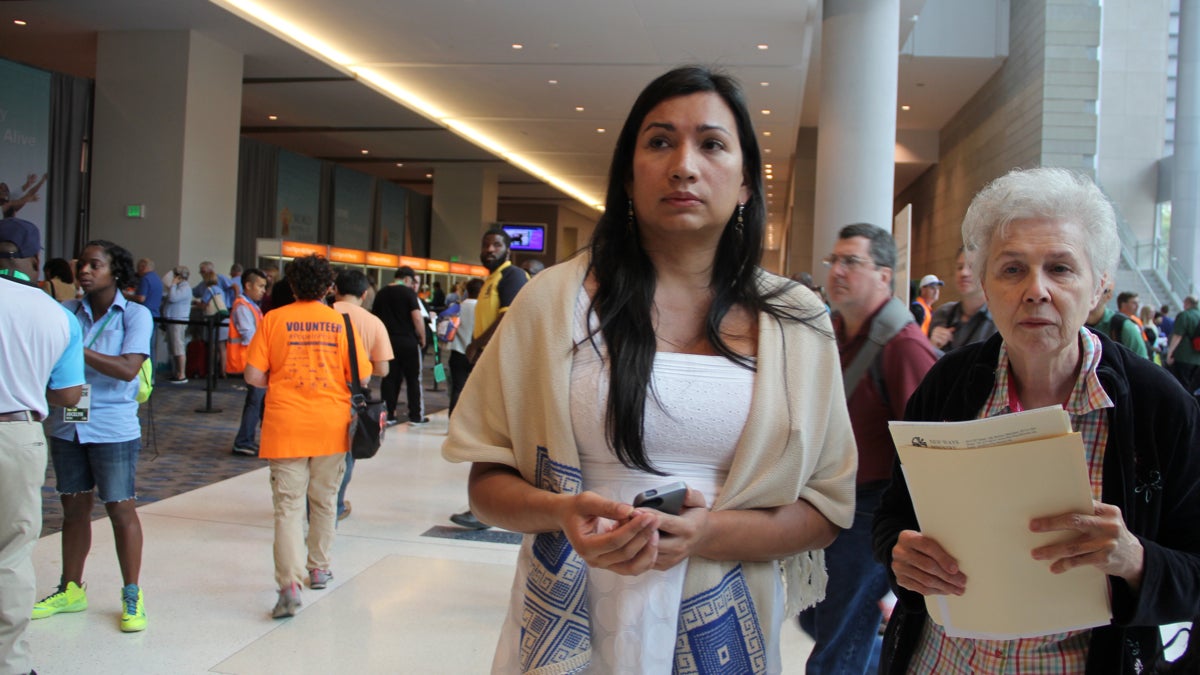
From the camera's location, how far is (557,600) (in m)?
1.42

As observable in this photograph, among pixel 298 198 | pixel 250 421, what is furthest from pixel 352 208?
pixel 250 421

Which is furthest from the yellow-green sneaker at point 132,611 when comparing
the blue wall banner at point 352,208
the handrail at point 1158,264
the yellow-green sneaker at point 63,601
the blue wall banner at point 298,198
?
the blue wall banner at point 352,208

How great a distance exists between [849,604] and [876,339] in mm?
881

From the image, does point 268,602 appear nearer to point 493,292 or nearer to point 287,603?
point 287,603

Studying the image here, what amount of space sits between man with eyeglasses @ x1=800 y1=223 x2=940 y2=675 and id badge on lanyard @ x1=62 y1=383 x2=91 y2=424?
9.70ft

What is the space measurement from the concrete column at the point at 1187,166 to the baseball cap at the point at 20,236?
17512 millimetres

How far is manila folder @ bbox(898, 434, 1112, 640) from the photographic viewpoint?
1161mm

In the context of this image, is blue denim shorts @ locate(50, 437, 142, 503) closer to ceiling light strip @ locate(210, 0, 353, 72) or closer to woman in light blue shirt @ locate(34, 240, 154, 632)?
woman in light blue shirt @ locate(34, 240, 154, 632)

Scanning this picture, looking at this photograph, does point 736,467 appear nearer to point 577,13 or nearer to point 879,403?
point 879,403

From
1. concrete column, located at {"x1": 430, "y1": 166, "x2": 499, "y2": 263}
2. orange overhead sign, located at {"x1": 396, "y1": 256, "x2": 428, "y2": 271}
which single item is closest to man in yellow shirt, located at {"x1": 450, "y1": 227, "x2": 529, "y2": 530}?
orange overhead sign, located at {"x1": 396, "y1": 256, "x2": 428, "y2": 271}

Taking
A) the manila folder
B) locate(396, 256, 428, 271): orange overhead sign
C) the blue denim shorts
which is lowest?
the blue denim shorts

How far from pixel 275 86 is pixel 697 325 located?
52.7ft

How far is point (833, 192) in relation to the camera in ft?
29.0

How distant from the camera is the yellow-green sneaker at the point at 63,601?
3.98m
